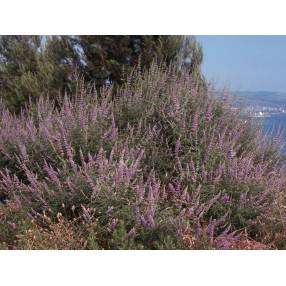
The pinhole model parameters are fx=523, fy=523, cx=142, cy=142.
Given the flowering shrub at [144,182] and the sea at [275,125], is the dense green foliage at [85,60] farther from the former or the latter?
the flowering shrub at [144,182]

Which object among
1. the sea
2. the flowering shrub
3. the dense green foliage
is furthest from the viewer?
the dense green foliage

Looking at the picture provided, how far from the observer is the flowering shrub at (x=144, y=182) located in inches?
150

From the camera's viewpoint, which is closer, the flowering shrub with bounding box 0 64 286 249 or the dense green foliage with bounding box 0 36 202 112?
the flowering shrub with bounding box 0 64 286 249

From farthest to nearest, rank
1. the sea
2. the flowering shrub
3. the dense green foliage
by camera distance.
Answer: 1. the dense green foliage
2. the sea
3. the flowering shrub

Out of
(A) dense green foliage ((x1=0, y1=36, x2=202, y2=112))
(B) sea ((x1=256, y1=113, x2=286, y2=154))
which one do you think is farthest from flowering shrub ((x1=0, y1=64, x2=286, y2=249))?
(A) dense green foliage ((x1=0, y1=36, x2=202, y2=112))

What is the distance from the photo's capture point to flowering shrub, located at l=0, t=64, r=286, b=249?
382cm

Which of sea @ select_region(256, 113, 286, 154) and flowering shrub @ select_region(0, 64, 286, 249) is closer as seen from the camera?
flowering shrub @ select_region(0, 64, 286, 249)

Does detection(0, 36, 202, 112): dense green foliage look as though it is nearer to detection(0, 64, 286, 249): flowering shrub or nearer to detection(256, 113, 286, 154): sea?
detection(256, 113, 286, 154): sea

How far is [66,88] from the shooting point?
7.05 m

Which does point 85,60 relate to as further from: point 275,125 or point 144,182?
point 144,182

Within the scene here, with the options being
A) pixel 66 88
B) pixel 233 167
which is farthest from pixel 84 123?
pixel 66 88

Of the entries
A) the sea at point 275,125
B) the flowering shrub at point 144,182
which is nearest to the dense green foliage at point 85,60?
the sea at point 275,125
